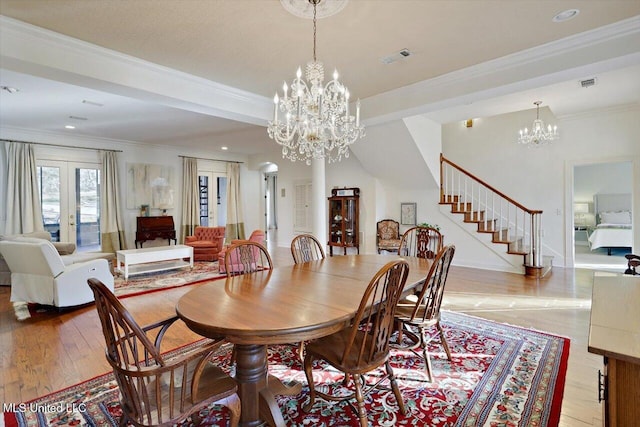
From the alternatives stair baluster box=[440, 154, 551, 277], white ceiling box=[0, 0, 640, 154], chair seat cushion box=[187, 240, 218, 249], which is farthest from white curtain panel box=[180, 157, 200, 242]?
stair baluster box=[440, 154, 551, 277]

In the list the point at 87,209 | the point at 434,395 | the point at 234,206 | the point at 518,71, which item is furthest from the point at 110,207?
the point at 518,71

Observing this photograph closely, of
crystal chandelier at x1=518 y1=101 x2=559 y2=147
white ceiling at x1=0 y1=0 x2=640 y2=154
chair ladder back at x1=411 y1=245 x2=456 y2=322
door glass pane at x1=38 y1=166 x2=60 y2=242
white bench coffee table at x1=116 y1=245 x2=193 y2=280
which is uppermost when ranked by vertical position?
white ceiling at x1=0 y1=0 x2=640 y2=154

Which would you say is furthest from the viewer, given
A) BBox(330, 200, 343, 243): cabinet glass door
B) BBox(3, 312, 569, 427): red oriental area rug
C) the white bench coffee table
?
BBox(330, 200, 343, 243): cabinet glass door

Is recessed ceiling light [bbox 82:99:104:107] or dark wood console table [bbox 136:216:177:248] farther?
dark wood console table [bbox 136:216:177:248]

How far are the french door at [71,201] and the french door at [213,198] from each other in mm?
2475

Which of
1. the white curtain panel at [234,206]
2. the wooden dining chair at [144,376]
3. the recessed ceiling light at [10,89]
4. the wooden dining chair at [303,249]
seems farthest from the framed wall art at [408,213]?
the recessed ceiling light at [10,89]

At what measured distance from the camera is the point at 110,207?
743 cm

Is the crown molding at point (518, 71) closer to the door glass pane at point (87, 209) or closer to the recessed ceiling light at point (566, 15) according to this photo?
the recessed ceiling light at point (566, 15)

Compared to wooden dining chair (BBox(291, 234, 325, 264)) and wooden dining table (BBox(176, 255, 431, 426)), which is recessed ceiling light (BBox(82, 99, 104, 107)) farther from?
wooden dining table (BBox(176, 255, 431, 426))

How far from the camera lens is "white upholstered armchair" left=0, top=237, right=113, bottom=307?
366cm

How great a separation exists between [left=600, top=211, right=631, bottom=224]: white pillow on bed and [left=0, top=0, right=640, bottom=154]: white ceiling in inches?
179

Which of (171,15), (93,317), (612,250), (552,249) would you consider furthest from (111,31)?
(612,250)

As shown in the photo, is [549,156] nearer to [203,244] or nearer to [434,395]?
[434,395]

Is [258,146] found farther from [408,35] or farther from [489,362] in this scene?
[489,362]
